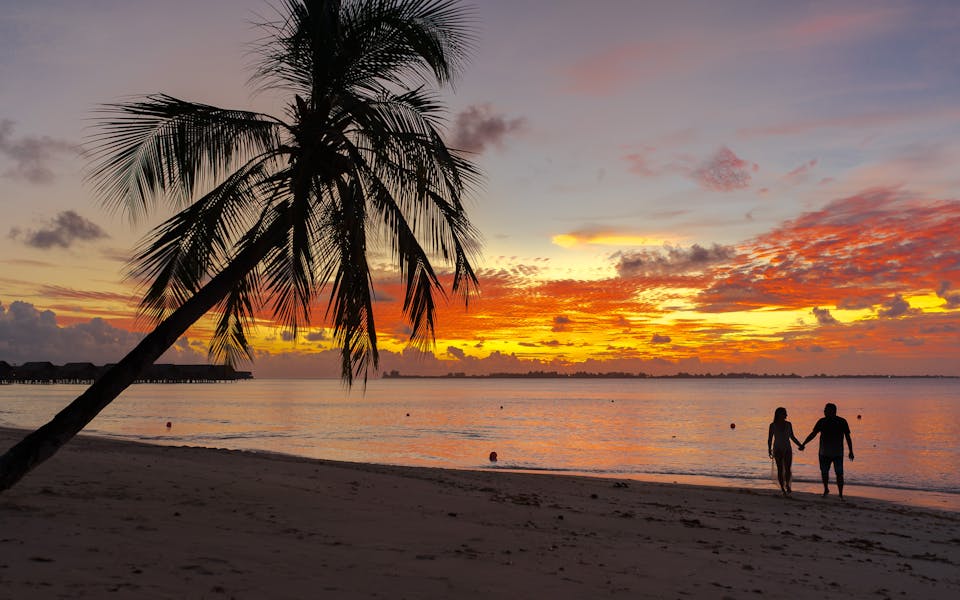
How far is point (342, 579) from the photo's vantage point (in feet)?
19.7

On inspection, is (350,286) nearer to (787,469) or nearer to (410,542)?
(410,542)

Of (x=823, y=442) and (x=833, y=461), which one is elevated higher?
(x=823, y=442)

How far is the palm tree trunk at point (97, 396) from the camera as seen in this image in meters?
6.96

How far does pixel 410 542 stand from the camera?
307 inches

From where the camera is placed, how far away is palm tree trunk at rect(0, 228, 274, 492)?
274 inches

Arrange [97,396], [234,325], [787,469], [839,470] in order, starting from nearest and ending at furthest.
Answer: [97,396] < [234,325] < [839,470] < [787,469]

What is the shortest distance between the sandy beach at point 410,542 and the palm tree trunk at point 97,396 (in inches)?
23.8

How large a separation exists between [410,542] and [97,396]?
367 centimetres

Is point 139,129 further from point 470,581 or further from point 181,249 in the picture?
point 470,581

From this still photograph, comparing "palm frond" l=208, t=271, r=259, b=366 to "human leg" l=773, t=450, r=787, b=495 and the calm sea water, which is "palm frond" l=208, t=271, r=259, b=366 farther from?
the calm sea water

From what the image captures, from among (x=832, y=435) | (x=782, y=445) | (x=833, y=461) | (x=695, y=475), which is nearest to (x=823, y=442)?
(x=832, y=435)

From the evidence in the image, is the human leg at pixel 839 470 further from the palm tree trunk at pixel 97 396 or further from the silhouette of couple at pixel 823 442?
the palm tree trunk at pixel 97 396

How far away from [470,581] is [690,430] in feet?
A: 136

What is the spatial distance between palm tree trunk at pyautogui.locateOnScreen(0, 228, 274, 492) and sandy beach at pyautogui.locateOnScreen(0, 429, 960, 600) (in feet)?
1.98
